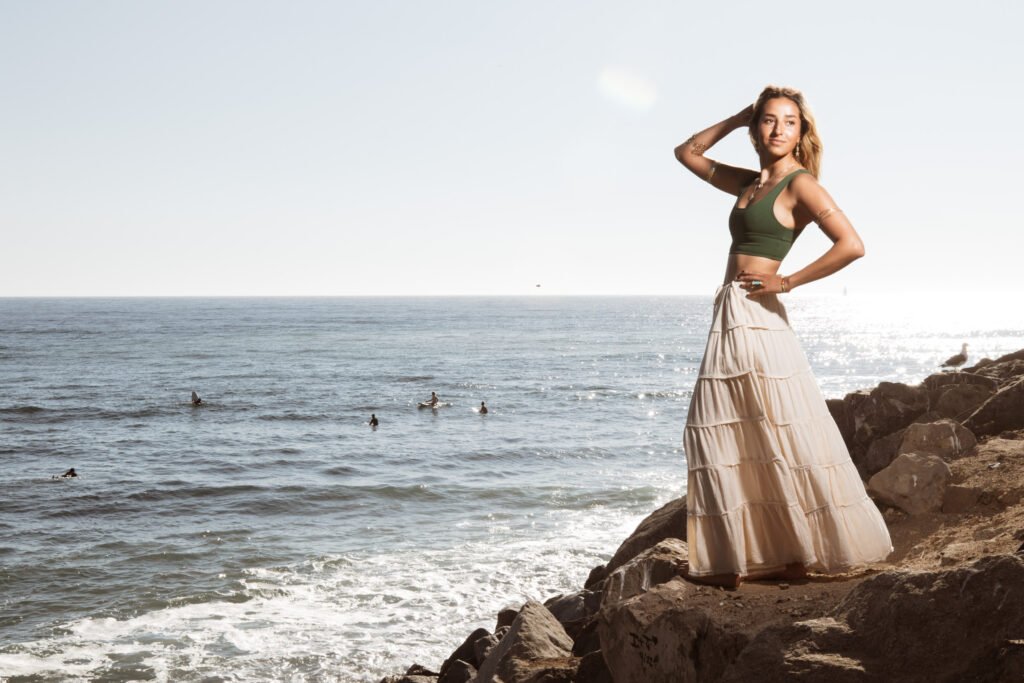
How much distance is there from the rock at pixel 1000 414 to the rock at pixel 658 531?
286 cm

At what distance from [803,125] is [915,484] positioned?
3352 mm

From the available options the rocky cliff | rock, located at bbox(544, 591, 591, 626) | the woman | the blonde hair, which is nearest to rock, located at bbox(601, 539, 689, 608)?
the rocky cliff

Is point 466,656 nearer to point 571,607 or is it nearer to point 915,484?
point 571,607

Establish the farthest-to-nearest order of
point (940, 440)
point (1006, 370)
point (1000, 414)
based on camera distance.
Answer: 1. point (1006, 370)
2. point (1000, 414)
3. point (940, 440)

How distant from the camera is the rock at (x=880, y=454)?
827 cm

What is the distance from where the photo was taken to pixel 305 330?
380 ft

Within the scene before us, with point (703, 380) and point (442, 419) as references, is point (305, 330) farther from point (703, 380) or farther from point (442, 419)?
point (703, 380)

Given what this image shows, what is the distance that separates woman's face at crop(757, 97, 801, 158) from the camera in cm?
455

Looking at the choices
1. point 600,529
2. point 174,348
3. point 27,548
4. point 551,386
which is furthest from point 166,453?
point 174,348

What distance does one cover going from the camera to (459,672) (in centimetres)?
870

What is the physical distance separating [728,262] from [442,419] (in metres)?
34.2

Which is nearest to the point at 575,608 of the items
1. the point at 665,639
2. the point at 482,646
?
the point at 482,646

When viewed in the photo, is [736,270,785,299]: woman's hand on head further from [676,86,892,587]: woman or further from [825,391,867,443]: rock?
[825,391,867,443]: rock

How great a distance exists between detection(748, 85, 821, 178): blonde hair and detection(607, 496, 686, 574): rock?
13.1ft
